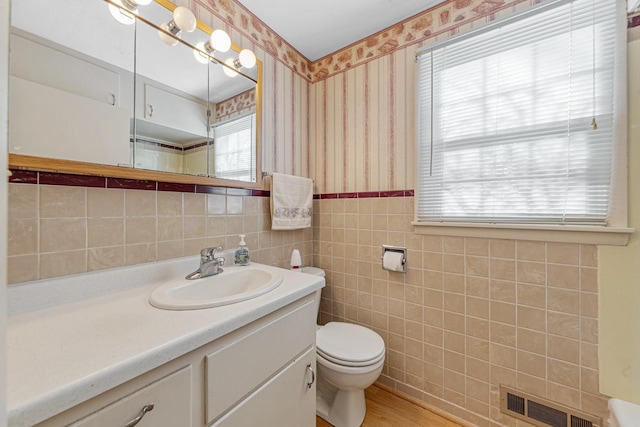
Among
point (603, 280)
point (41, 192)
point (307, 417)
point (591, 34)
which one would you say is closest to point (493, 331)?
point (603, 280)

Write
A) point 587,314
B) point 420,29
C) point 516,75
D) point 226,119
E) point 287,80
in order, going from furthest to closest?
point 287,80 → point 420,29 → point 226,119 → point 516,75 → point 587,314

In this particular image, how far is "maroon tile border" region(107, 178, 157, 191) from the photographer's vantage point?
0.92 m

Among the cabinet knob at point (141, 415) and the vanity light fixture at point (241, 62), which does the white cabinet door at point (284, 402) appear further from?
the vanity light fixture at point (241, 62)

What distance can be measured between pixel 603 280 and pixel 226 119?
192 cm

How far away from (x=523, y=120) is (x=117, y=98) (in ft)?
5.89

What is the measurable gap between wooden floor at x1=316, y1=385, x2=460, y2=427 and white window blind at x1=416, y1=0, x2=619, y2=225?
1.12 meters

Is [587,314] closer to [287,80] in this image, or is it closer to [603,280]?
[603,280]

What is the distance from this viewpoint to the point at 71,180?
83 centimetres

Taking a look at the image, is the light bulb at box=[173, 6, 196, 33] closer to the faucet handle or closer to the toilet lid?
the faucet handle

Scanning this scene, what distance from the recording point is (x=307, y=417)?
3.25ft

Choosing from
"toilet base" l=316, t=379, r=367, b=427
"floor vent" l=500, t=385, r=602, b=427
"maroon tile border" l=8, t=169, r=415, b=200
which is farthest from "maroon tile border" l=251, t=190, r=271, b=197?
"floor vent" l=500, t=385, r=602, b=427

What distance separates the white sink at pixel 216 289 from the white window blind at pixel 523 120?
100 cm

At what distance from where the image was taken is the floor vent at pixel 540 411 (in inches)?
43.1

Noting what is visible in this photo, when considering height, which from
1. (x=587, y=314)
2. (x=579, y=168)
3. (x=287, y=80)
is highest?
(x=287, y=80)
